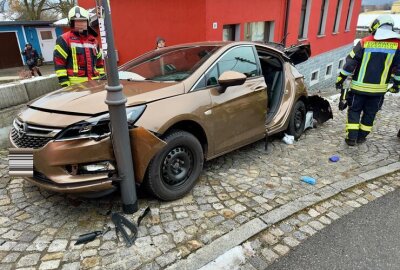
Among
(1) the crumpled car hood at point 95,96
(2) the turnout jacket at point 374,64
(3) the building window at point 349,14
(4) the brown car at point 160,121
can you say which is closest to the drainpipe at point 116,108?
(4) the brown car at point 160,121

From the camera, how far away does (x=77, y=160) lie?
108 inches

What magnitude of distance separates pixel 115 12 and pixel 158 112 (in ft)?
26.0

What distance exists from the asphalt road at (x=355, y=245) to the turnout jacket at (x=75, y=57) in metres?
3.51

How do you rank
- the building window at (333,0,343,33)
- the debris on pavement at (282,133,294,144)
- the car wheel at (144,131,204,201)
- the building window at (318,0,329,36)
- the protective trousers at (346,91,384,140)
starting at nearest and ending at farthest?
the car wheel at (144,131,204,201)
the protective trousers at (346,91,384,140)
the debris on pavement at (282,133,294,144)
the building window at (318,0,329,36)
the building window at (333,0,343,33)

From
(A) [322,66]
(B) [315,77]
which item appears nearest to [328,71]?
(A) [322,66]

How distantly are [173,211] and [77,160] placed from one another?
3.55ft

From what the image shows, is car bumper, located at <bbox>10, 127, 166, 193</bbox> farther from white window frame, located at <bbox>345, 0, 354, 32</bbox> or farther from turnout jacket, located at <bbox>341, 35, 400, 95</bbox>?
white window frame, located at <bbox>345, 0, 354, 32</bbox>

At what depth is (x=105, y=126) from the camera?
286 cm

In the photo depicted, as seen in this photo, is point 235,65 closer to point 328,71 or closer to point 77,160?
point 77,160

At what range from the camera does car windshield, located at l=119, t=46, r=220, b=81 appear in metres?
3.64

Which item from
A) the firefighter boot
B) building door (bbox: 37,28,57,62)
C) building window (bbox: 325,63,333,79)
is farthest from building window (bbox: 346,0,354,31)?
building door (bbox: 37,28,57,62)

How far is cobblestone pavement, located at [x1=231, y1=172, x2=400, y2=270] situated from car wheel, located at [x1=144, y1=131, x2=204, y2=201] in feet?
3.10

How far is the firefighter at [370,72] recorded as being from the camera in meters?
4.56

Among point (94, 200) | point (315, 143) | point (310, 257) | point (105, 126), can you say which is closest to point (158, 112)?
point (105, 126)
